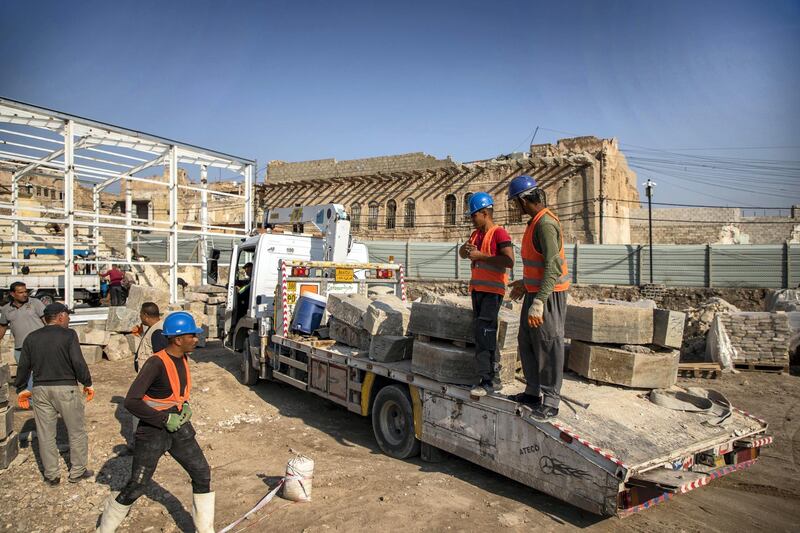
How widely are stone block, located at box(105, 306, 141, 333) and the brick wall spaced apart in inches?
849

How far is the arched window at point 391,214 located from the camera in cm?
3198

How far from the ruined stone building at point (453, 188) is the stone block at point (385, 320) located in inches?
866

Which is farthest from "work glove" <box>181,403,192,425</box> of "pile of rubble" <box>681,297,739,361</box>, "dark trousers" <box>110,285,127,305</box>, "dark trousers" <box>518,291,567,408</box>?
"dark trousers" <box>110,285,127,305</box>

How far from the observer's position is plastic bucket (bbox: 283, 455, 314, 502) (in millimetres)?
4688

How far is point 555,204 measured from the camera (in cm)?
2711

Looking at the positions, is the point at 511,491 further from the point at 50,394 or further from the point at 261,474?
the point at 50,394

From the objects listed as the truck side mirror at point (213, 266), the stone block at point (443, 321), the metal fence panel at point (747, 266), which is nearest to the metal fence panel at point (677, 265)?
the metal fence panel at point (747, 266)

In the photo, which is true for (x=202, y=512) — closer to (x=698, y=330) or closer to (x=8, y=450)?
(x=8, y=450)

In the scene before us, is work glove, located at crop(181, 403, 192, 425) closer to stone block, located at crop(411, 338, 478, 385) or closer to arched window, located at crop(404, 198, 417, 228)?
stone block, located at crop(411, 338, 478, 385)

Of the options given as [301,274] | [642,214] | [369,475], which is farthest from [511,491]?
[642,214]

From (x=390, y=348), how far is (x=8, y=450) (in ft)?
13.9

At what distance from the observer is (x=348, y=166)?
3369 centimetres

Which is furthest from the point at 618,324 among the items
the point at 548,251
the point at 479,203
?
the point at 479,203

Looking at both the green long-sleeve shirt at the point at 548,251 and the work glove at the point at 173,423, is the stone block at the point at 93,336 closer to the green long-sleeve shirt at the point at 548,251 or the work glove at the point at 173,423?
the work glove at the point at 173,423
